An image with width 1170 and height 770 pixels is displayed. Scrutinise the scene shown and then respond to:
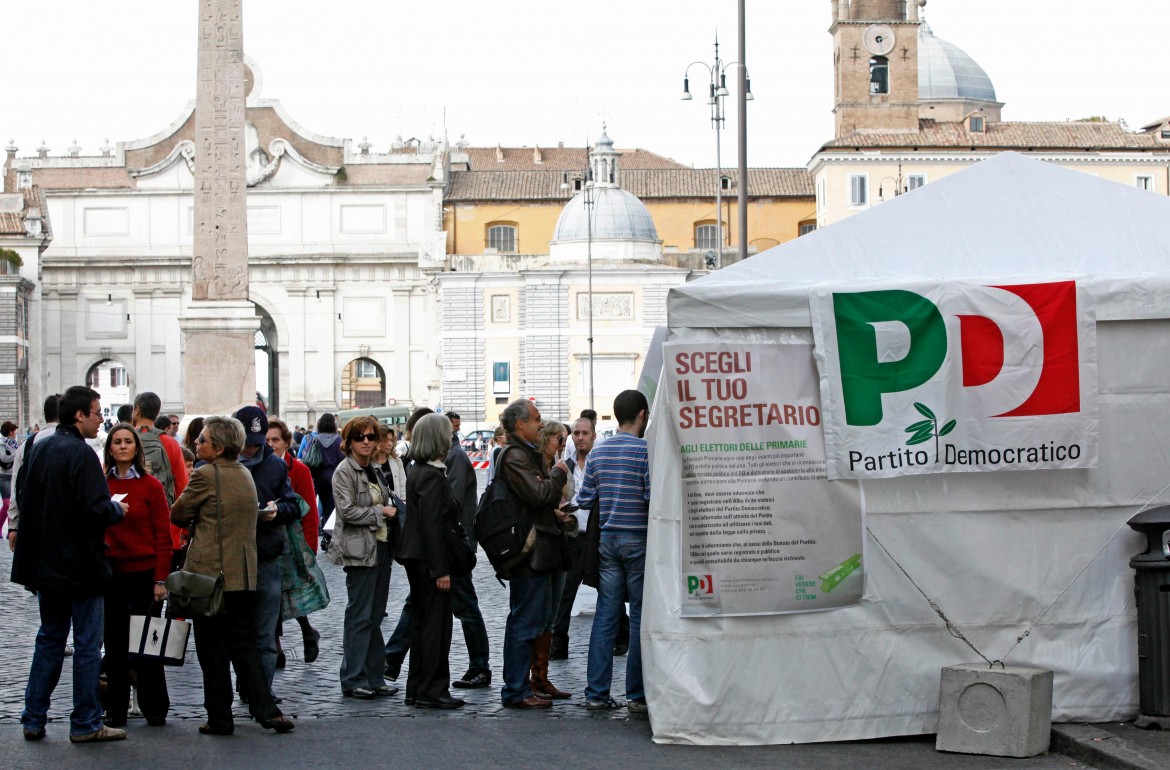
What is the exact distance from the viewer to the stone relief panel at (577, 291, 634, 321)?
63625 millimetres

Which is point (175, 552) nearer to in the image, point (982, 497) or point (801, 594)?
point (801, 594)

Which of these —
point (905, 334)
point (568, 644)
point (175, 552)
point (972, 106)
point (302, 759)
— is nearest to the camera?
point (302, 759)

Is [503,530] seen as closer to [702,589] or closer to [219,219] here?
[702,589]

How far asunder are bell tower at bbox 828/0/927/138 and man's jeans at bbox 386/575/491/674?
55.4 metres

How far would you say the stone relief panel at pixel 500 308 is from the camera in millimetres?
64188

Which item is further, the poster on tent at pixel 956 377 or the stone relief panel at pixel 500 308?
the stone relief panel at pixel 500 308

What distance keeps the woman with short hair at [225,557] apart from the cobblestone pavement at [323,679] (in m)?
0.53

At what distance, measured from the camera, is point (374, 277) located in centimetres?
6738

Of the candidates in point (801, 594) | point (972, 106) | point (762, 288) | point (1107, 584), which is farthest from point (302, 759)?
point (972, 106)

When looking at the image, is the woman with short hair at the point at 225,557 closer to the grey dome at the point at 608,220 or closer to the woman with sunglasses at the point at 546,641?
the woman with sunglasses at the point at 546,641

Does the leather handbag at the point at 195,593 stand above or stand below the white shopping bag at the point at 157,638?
above

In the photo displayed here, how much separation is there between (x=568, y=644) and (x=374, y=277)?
2248 inches

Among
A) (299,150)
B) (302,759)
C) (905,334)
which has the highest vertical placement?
(299,150)

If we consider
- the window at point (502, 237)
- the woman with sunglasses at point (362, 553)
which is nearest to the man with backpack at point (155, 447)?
the woman with sunglasses at point (362, 553)
